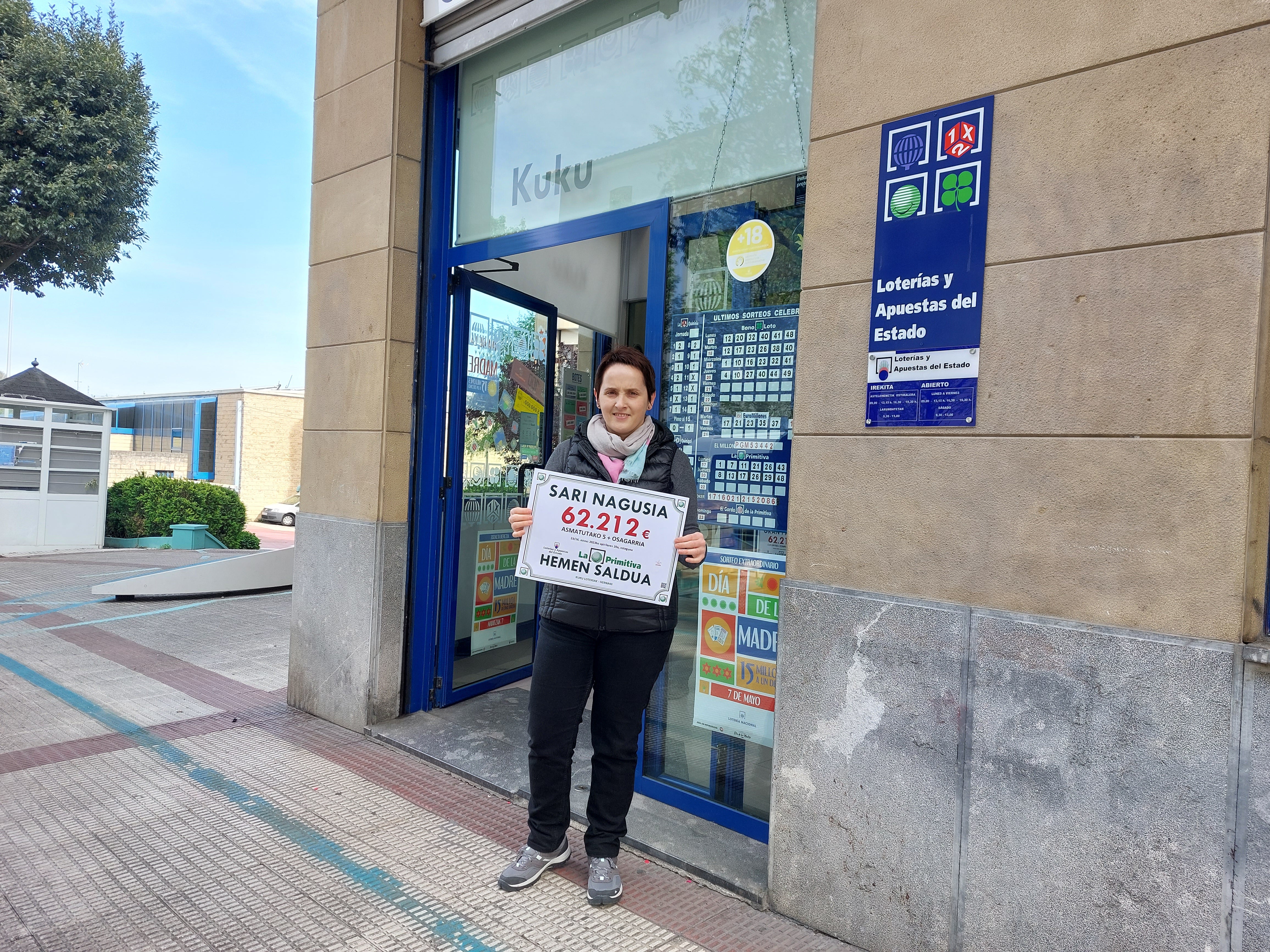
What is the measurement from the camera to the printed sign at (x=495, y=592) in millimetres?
5227

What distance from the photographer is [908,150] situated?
2.58 m

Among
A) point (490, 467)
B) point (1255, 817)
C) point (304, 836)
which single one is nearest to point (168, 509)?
point (490, 467)

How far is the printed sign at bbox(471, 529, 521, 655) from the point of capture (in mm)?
5227

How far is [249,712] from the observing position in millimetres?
4980

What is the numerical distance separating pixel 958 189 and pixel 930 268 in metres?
0.25

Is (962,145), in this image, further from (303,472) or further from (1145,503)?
(303,472)

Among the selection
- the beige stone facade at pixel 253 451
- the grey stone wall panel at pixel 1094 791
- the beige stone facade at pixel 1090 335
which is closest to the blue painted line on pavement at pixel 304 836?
the grey stone wall panel at pixel 1094 791

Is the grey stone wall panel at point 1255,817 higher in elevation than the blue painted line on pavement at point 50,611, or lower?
higher

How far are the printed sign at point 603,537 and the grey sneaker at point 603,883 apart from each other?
3.33ft

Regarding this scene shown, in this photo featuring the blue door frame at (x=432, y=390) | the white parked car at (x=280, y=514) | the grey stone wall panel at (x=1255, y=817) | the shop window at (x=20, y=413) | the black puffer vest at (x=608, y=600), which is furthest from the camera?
the white parked car at (x=280, y=514)

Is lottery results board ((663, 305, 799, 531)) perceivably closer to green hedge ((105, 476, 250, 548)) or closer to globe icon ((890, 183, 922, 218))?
globe icon ((890, 183, 922, 218))

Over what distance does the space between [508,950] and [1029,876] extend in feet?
5.30

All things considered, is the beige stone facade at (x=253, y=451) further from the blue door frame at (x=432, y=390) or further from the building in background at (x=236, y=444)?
the blue door frame at (x=432, y=390)

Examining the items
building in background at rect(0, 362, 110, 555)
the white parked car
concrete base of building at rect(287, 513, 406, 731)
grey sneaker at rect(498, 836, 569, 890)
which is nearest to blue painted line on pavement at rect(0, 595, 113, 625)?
concrete base of building at rect(287, 513, 406, 731)
